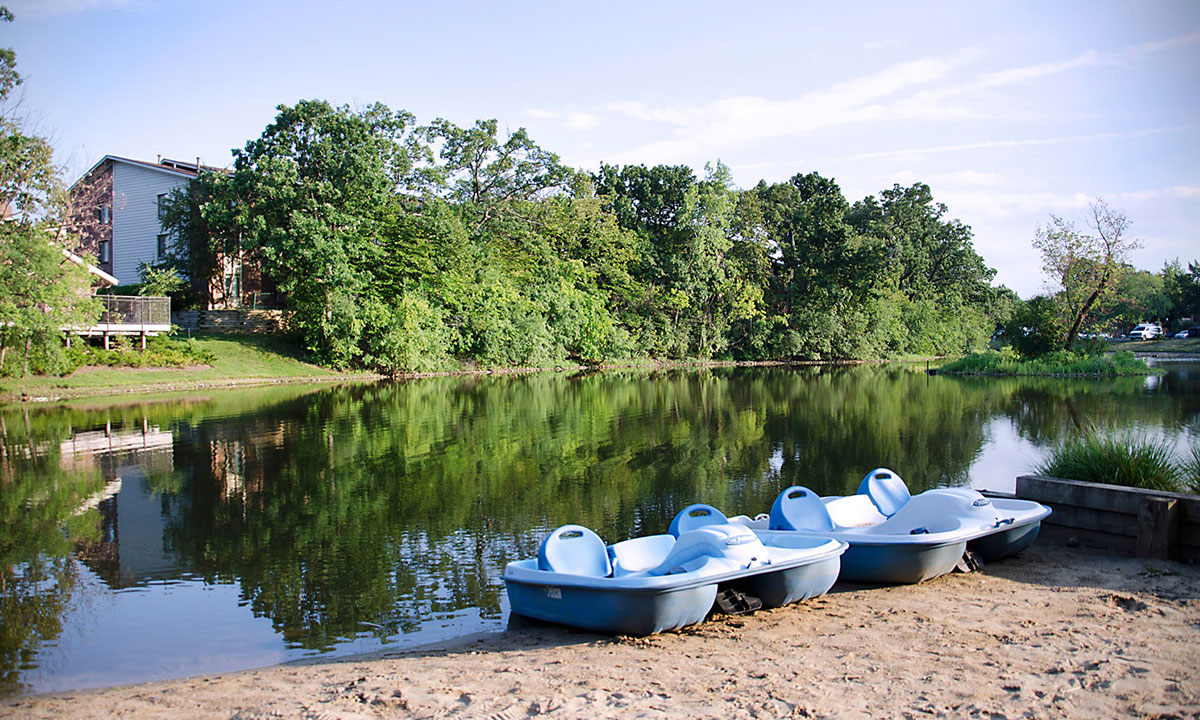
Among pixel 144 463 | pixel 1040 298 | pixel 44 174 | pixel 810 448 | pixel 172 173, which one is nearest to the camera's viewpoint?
pixel 144 463

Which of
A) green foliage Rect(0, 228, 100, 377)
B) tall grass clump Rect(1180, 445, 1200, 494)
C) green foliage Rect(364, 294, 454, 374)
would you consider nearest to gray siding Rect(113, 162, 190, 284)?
green foliage Rect(364, 294, 454, 374)

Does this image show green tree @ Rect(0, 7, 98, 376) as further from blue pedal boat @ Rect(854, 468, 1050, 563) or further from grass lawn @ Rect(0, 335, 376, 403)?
blue pedal boat @ Rect(854, 468, 1050, 563)

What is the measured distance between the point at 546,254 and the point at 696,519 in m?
45.1

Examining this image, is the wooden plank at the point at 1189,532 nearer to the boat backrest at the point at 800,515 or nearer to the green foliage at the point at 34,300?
the boat backrest at the point at 800,515

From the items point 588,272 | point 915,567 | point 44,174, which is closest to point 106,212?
point 44,174

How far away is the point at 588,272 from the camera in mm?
54906

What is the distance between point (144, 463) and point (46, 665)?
1049 cm

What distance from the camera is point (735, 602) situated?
22.9ft

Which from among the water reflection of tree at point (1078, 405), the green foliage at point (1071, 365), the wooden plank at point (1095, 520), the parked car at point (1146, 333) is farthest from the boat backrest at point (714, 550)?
the parked car at point (1146, 333)

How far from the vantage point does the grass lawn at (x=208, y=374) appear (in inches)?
1163

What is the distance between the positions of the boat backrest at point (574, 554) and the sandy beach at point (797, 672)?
1.79 feet

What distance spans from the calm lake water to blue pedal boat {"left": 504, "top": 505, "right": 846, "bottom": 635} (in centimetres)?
80

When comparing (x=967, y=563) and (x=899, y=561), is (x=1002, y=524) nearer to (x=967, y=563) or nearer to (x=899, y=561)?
(x=967, y=563)

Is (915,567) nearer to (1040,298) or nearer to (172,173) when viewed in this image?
(1040,298)
